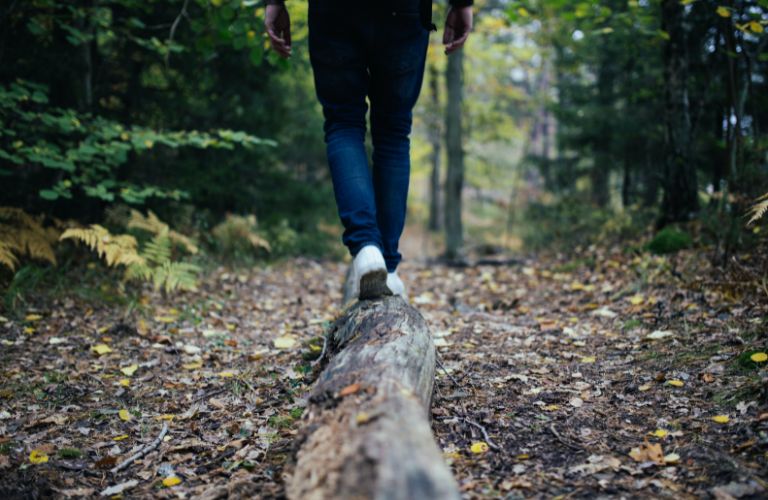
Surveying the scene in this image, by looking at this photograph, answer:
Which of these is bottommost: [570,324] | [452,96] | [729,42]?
[570,324]

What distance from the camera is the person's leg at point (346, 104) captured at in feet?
7.66

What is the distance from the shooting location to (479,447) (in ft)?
6.33

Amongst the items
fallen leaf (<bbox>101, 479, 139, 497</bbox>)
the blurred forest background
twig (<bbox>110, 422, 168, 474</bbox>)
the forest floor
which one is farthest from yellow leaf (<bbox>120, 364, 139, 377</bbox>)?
the blurred forest background

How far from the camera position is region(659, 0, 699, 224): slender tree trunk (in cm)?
515

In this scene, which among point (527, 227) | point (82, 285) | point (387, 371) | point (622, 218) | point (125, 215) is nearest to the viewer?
point (387, 371)

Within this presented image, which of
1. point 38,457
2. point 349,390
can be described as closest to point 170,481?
A: point 38,457

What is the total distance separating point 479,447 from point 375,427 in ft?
2.39

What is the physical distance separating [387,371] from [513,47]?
12.6 metres

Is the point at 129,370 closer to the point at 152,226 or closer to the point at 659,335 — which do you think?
the point at 152,226

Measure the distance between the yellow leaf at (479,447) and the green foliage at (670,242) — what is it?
12.0 ft

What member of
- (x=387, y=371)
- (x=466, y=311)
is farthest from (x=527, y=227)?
(x=387, y=371)

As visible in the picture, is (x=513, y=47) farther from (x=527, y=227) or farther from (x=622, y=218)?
(x=622, y=218)

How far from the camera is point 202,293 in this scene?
4664 mm

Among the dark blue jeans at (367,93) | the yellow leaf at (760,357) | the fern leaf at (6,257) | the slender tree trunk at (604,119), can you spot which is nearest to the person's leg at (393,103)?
the dark blue jeans at (367,93)
